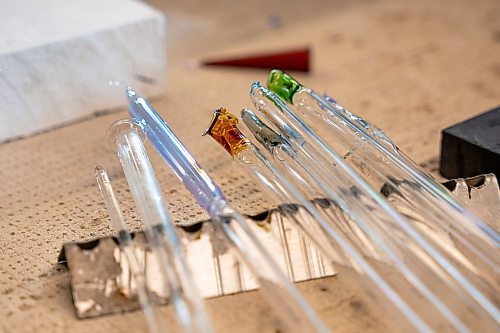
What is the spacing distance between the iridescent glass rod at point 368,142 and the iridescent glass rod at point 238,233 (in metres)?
0.15

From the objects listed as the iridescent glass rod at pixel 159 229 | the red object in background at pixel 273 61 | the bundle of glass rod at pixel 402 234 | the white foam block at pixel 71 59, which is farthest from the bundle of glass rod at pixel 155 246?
the red object in background at pixel 273 61

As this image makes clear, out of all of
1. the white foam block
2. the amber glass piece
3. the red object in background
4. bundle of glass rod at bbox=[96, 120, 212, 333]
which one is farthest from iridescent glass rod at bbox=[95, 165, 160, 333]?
the red object in background

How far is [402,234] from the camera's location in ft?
2.02

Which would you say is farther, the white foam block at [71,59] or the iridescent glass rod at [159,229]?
the white foam block at [71,59]

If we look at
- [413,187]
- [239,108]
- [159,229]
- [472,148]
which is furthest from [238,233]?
[239,108]

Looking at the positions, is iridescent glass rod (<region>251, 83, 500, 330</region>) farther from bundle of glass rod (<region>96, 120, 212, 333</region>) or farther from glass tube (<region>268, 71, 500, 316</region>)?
bundle of glass rod (<region>96, 120, 212, 333</region>)

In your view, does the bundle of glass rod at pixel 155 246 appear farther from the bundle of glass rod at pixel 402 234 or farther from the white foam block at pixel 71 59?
the white foam block at pixel 71 59

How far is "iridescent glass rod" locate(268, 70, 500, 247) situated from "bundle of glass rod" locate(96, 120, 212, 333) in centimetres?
18

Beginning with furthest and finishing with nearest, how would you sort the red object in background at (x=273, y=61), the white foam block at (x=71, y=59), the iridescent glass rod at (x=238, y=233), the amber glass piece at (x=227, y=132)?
the red object in background at (x=273, y=61) → the white foam block at (x=71, y=59) → the amber glass piece at (x=227, y=132) → the iridescent glass rod at (x=238, y=233)

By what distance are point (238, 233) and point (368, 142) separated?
0.19 m

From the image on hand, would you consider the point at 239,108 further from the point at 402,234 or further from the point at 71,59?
the point at 402,234

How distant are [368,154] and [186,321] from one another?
0.28 meters

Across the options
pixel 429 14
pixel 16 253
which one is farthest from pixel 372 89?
pixel 16 253

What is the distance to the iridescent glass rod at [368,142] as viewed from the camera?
628 millimetres
